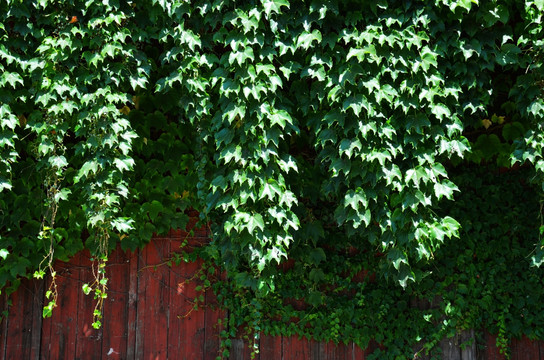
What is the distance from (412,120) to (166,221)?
6.00 feet

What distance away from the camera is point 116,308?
14.0ft

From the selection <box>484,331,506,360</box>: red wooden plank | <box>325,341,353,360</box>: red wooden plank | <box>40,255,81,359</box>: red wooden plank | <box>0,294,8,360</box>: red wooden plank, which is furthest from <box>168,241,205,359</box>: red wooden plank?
<box>484,331,506,360</box>: red wooden plank

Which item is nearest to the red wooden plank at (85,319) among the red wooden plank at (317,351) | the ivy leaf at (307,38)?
the red wooden plank at (317,351)

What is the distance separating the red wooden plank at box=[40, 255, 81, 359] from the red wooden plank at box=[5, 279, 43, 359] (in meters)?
0.05

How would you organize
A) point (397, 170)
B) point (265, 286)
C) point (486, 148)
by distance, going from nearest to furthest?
point (397, 170) → point (265, 286) → point (486, 148)

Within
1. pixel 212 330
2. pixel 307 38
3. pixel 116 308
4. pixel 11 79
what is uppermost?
pixel 307 38

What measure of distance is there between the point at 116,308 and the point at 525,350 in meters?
2.85

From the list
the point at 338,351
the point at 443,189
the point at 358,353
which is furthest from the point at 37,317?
the point at 443,189

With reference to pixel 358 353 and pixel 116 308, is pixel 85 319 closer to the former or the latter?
pixel 116 308

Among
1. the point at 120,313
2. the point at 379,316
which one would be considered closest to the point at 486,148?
the point at 379,316

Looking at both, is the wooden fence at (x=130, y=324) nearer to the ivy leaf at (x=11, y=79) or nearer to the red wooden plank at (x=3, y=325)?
the red wooden plank at (x=3, y=325)

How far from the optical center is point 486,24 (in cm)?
349

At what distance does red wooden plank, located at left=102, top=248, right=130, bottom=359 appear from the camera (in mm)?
4230

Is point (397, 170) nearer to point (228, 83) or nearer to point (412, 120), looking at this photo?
point (412, 120)
